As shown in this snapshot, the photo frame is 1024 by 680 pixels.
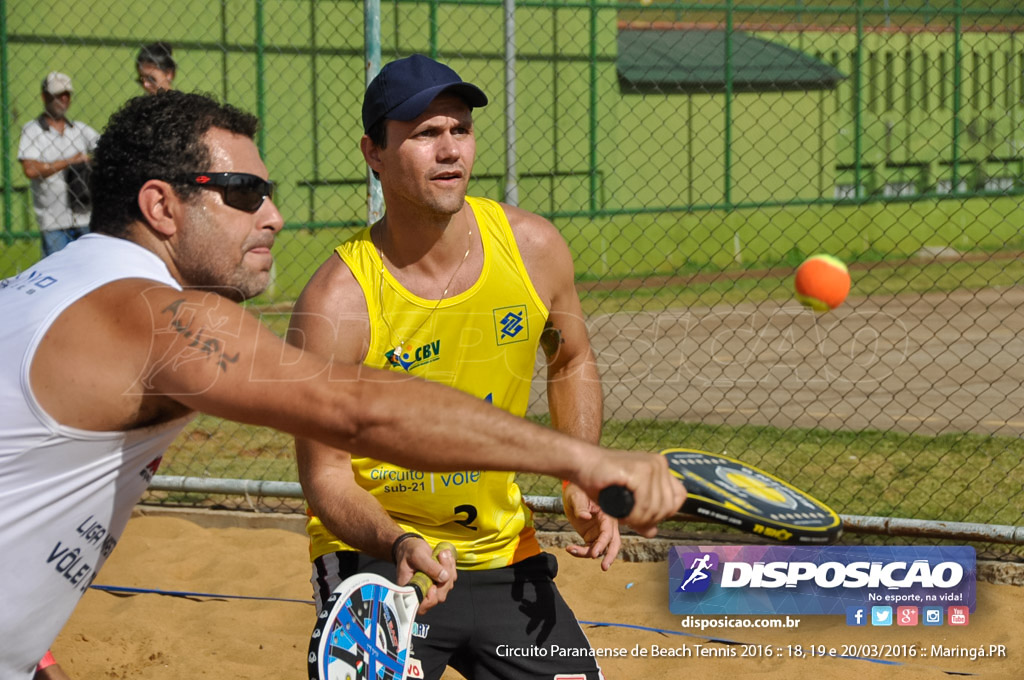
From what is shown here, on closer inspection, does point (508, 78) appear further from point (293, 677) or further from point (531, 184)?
point (531, 184)

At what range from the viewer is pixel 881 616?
5.18m

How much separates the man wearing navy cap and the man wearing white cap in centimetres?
A: 620

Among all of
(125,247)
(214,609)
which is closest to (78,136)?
(214,609)

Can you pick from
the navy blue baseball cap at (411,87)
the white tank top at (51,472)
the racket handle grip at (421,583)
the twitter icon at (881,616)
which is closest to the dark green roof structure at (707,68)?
the twitter icon at (881,616)

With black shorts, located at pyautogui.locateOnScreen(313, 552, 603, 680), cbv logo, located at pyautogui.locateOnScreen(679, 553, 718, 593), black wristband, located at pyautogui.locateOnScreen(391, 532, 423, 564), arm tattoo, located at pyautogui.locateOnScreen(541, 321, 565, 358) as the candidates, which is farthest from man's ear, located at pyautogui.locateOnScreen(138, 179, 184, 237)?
cbv logo, located at pyautogui.locateOnScreen(679, 553, 718, 593)

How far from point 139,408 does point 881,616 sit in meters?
3.99

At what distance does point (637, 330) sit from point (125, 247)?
9.51 metres

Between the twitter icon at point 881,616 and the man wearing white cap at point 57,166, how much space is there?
662 centimetres

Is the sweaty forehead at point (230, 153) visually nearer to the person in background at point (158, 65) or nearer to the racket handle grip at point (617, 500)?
the racket handle grip at point (617, 500)

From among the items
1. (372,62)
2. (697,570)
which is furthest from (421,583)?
(372,62)

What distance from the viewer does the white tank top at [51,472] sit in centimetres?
211

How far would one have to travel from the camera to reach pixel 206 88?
1354 centimetres

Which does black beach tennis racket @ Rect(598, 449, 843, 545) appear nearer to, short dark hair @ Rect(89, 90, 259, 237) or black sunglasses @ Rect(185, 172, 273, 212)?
black sunglasses @ Rect(185, 172, 273, 212)

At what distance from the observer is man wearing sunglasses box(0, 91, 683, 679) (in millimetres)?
2084
